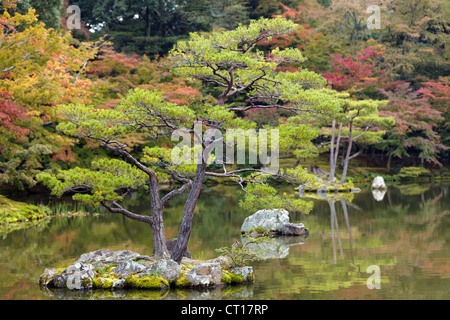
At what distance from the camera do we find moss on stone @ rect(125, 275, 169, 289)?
684cm

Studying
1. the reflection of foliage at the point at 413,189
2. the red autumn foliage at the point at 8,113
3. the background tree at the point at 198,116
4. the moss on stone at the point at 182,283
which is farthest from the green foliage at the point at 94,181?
the reflection of foliage at the point at 413,189

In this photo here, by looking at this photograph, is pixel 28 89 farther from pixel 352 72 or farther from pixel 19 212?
pixel 352 72

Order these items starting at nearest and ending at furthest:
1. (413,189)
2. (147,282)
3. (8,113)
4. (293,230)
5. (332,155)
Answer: (147,282)
(293,230)
(8,113)
(413,189)
(332,155)

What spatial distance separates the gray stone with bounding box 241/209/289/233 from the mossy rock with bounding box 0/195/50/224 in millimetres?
6010

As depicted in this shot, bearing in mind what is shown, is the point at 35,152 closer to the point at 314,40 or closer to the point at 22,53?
the point at 22,53

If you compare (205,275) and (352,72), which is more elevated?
(352,72)

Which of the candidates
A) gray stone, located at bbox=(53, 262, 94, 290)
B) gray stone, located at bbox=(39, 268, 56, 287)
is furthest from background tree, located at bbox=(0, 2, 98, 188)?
gray stone, located at bbox=(53, 262, 94, 290)

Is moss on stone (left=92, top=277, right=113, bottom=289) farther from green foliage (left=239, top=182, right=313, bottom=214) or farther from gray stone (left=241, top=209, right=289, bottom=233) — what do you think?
gray stone (left=241, top=209, right=289, bottom=233)

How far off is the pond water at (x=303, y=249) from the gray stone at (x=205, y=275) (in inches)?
7.1

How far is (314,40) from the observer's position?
27.3 m

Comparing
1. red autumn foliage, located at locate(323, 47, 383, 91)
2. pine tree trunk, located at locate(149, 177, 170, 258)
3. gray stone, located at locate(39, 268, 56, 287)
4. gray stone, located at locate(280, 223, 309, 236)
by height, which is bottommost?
gray stone, located at locate(280, 223, 309, 236)

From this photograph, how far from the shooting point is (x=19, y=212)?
13625mm

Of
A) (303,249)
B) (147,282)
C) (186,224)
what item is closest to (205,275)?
(147,282)

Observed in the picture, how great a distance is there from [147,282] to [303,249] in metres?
3.73
